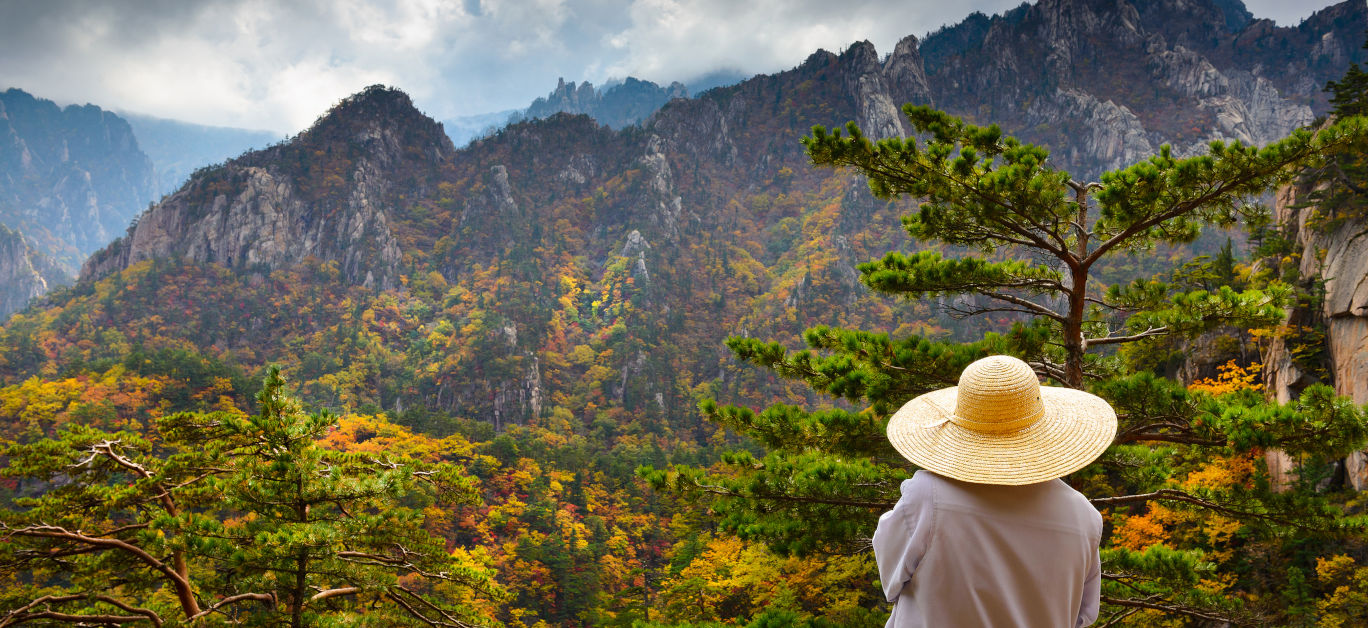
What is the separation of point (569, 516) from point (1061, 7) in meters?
95.6

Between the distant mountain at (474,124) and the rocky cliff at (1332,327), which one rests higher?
the distant mountain at (474,124)

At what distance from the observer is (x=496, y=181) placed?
72250 mm

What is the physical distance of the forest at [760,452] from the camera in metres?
3.61

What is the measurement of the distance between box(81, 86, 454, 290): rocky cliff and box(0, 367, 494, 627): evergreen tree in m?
60.1

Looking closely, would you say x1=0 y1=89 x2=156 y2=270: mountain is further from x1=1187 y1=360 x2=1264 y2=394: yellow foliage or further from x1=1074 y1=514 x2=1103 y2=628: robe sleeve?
x1=1187 y1=360 x2=1264 y2=394: yellow foliage

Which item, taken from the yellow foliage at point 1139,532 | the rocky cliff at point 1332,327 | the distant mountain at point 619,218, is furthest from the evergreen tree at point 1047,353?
the distant mountain at point 619,218

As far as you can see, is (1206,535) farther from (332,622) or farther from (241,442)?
(241,442)

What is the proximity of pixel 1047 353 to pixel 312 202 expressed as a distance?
7257 cm

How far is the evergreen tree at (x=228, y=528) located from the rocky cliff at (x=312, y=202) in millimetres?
60142

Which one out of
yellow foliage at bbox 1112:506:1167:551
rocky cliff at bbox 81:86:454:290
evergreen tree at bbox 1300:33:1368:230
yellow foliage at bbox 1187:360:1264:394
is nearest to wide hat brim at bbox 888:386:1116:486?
yellow foliage at bbox 1112:506:1167:551

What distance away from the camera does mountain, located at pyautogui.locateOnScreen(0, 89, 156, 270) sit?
355ft

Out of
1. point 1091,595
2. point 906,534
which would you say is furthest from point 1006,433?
point 1091,595

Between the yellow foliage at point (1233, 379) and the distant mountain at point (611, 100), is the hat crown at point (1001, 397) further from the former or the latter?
the distant mountain at point (611, 100)

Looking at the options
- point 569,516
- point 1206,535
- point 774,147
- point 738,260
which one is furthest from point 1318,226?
point 774,147
